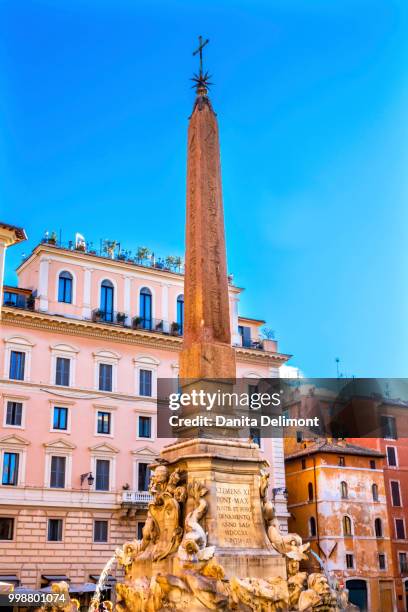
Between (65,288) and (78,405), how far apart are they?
4.65 metres

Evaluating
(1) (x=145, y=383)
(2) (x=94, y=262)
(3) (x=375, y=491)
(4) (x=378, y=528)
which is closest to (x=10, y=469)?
(1) (x=145, y=383)

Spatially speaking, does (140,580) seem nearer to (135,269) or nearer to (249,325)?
(135,269)

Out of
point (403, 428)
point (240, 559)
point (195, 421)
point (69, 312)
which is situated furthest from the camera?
point (403, 428)

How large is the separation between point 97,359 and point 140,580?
20.0 metres

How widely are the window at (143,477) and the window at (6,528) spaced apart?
5223 millimetres

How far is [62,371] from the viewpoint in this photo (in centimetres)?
2911

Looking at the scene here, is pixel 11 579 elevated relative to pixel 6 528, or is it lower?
lower

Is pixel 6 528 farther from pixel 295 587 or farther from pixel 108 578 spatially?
pixel 295 587

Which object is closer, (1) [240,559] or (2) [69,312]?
(1) [240,559]

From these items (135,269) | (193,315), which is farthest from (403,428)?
(193,315)

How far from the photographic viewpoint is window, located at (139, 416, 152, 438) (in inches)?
1192

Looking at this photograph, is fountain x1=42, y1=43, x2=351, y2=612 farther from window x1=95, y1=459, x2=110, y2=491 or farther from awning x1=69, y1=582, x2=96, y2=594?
window x1=95, y1=459, x2=110, y2=491

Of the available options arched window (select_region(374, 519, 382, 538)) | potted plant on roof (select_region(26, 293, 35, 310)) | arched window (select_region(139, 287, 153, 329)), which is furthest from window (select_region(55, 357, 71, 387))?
arched window (select_region(374, 519, 382, 538))

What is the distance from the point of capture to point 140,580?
10266 mm
